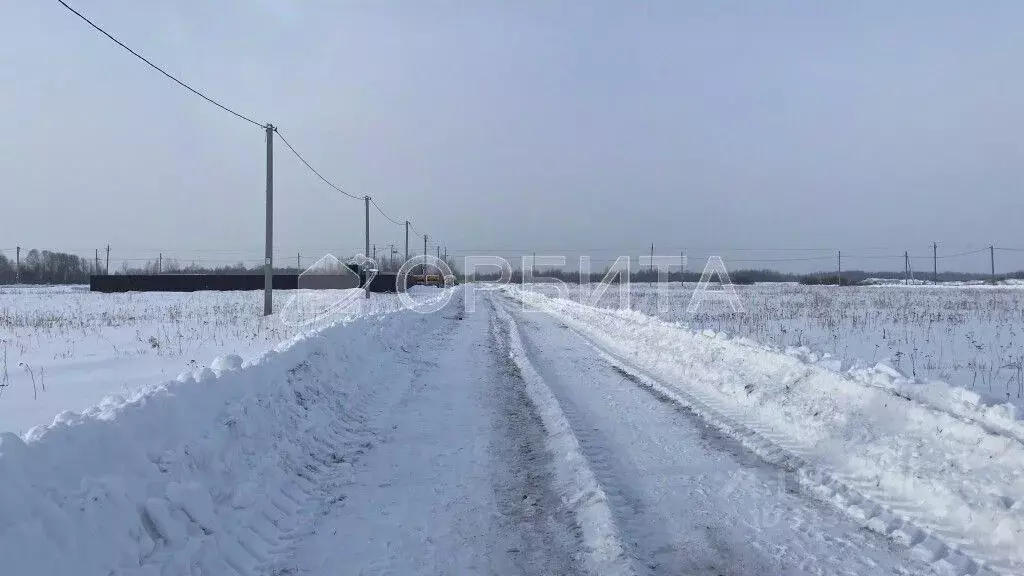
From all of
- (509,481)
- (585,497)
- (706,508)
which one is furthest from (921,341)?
Answer: (509,481)

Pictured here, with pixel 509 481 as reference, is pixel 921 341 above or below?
above

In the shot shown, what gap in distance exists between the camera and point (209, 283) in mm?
53281

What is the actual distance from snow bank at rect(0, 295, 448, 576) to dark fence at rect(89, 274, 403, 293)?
4428 cm

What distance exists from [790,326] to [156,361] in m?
16.9

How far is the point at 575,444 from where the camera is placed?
6.29m

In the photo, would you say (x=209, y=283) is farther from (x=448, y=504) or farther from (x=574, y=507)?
(x=574, y=507)

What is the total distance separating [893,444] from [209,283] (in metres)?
56.2

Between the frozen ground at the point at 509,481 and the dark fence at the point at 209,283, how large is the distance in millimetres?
43805

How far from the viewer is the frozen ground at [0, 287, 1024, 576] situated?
145 inches

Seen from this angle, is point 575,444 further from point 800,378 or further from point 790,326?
point 790,326

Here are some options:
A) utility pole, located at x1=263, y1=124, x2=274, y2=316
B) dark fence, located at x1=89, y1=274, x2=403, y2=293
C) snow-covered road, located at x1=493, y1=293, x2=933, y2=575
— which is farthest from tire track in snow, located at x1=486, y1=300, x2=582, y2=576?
dark fence, located at x1=89, y1=274, x2=403, y2=293

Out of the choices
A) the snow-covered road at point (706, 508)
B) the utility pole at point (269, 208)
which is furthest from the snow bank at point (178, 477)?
the utility pole at point (269, 208)

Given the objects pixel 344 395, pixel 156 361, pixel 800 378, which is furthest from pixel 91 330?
pixel 800 378

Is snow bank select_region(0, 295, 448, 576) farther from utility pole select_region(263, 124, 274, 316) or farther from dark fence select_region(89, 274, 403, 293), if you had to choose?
dark fence select_region(89, 274, 403, 293)
